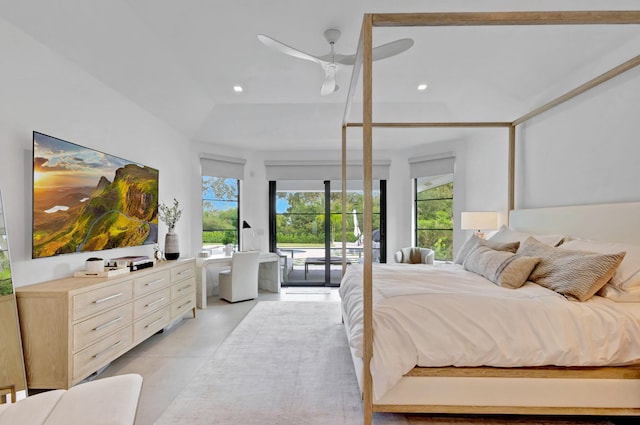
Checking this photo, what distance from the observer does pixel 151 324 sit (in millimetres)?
2939

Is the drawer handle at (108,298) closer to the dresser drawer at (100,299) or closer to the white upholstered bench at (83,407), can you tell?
the dresser drawer at (100,299)

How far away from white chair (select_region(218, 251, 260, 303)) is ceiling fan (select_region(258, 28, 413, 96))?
8.95 feet

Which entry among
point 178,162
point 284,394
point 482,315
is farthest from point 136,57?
point 482,315

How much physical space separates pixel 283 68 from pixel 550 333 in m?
3.25

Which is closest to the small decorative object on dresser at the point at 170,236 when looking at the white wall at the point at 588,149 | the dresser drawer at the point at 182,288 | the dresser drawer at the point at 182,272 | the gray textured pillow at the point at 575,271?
the dresser drawer at the point at 182,272

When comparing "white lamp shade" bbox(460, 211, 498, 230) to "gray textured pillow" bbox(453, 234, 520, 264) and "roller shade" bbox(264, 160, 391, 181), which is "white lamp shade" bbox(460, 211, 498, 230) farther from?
"roller shade" bbox(264, 160, 391, 181)

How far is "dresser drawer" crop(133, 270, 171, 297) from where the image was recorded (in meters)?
2.75

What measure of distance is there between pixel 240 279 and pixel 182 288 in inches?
42.5

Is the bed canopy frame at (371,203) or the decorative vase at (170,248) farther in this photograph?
the decorative vase at (170,248)

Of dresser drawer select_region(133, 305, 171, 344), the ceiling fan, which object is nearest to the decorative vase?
dresser drawer select_region(133, 305, 171, 344)

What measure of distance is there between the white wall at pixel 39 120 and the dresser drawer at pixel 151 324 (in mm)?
722

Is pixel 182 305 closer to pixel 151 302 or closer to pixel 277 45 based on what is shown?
pixel 151 302

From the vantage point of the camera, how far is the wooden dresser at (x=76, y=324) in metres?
2.04

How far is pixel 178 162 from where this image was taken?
4.51 metres
